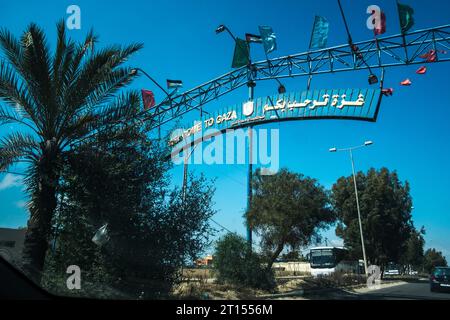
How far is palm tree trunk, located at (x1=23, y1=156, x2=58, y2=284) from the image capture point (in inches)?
424

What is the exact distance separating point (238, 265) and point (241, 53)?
1088 cm

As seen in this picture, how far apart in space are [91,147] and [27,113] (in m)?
1.92

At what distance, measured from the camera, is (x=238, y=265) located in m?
19.1

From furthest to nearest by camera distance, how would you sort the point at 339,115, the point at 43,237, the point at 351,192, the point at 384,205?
the point at 351,192 < the point at 384,205 < the point at 339,115 < the point at 43,237

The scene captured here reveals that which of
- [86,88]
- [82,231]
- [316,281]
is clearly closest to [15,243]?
[82,231]

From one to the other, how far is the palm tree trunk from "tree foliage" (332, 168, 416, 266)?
823 inches

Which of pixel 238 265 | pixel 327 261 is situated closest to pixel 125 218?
pixel 238 265

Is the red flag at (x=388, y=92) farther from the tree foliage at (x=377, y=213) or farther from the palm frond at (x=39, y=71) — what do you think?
the palm frond at (x=39, y=71)

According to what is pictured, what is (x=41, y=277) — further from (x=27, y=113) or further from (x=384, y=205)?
(x=384, y=205)

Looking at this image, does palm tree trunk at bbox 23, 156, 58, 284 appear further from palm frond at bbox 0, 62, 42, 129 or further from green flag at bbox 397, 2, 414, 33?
green flag at bbox 397, 2, 414, 33

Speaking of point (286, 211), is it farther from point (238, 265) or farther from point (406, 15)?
point (406, 15)

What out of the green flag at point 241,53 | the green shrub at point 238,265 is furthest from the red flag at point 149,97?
the green shrub at point 238,265

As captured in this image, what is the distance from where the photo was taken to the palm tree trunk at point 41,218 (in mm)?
10758

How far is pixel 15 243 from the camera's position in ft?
71.3
